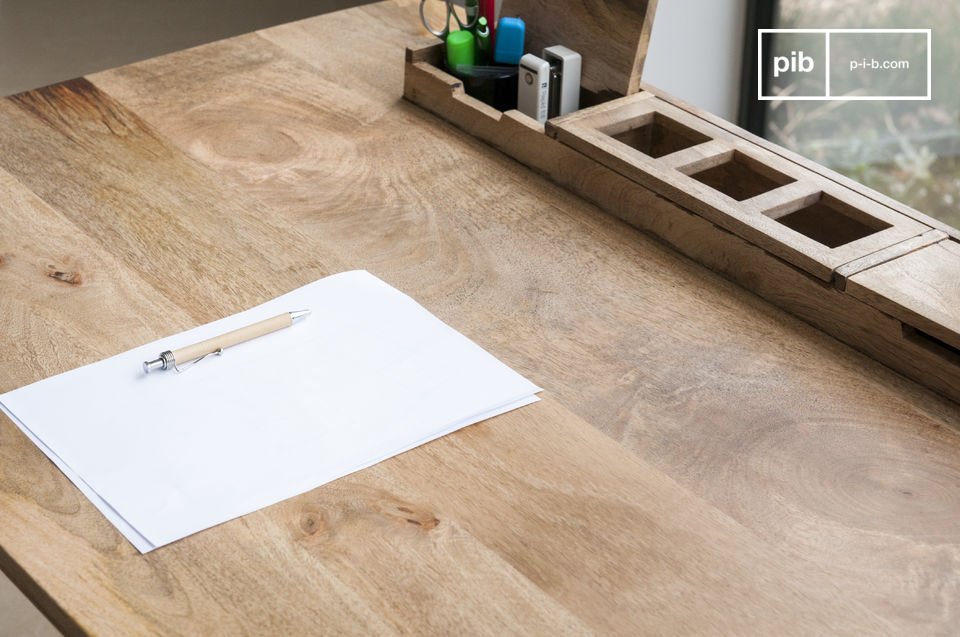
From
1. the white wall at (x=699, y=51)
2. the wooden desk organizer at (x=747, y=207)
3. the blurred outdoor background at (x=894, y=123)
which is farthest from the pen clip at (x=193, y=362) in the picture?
the blurred outdoor background at (x=894, y=123)

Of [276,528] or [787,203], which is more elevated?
[787,203]

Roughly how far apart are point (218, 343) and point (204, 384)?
0.05 meters

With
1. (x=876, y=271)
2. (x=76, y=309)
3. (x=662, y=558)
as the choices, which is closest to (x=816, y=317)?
(x=876, y=271)

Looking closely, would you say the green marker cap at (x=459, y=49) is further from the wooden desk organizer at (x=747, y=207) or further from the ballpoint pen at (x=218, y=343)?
the ballpoint pen at (x=218, y=343)

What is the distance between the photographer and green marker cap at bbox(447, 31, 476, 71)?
5.63 feet

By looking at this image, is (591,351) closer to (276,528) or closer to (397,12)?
(276,528)

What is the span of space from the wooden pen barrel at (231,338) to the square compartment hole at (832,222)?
1.89 feet

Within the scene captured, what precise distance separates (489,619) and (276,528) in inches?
7.9

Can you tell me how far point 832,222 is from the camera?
4.60 feet

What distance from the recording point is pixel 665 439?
1113 millimetres

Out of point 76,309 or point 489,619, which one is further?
point 76,309

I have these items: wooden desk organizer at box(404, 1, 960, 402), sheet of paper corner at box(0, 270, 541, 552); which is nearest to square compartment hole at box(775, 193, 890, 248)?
wooden desk organizer at box(404, 1, 960, 402)

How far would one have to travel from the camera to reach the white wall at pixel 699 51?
2.75 m

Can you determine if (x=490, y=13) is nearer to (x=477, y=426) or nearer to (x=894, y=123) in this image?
(x=477, y=426)
